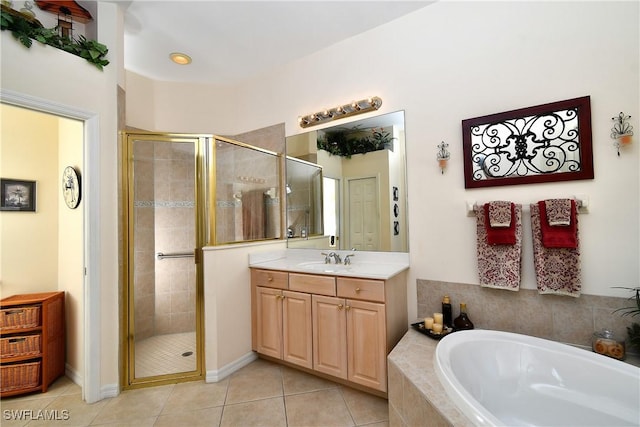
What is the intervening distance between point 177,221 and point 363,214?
1.61m

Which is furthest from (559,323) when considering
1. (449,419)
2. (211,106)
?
(211,106)

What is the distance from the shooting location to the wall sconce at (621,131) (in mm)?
1454

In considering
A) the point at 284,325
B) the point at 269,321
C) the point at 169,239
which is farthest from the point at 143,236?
the point at 284,325

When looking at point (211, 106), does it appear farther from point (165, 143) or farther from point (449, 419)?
point (449, 419)

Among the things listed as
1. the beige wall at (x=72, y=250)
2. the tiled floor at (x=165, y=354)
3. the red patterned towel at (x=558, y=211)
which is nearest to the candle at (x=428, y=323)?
the red patterned towel at (x=558, y=211)

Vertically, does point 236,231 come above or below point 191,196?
below

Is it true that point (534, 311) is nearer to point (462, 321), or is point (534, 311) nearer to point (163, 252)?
point (462, 321)

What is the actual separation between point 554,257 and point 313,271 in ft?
5.09

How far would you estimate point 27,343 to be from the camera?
6.33ft

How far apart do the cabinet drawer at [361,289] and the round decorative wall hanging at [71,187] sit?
2133mm

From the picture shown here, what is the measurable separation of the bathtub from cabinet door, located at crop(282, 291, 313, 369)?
1.00 metres

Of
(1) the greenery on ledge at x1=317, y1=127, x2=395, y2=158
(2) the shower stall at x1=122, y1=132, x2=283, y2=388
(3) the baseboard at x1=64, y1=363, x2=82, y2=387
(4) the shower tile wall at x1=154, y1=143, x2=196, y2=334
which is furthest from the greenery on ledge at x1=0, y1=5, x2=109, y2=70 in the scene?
(3) the baseboard at x1=64, y1=363, x2=82, y2=387

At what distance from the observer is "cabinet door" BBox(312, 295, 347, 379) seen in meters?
1.90

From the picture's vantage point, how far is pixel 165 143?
7.18 ft
